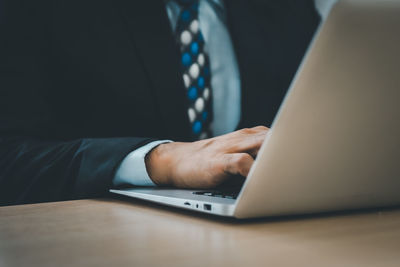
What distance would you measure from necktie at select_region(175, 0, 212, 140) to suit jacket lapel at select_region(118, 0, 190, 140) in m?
0.07

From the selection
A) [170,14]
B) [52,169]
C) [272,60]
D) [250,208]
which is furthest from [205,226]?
[272,60]

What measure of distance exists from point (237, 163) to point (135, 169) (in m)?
0.22

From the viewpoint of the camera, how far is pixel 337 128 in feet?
1.14

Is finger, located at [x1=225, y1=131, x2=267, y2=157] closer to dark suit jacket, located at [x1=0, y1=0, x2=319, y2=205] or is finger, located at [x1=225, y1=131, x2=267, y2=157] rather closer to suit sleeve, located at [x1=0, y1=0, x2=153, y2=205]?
suit sleeve, located at [x1=0, y1=0, x2=153, y2=205]

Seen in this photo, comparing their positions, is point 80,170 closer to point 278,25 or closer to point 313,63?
point 313,63

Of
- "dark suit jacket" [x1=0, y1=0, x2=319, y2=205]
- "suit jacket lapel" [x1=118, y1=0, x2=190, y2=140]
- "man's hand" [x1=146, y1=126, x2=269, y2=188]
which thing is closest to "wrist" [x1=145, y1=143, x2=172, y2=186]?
"man's hand" [x1=146, y1=126, x2=269, y2=188]

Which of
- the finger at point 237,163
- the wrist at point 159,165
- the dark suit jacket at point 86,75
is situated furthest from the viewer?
the dark suit jacket at point 86,75

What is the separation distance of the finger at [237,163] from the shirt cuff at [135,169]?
0.18 metres

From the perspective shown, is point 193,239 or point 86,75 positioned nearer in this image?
point 193,239

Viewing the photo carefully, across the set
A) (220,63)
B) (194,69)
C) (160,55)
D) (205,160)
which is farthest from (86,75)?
(205,160)

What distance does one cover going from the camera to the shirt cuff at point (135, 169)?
0.66m

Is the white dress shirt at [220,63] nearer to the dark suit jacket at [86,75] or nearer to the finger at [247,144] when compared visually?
the dark suit jacket at [86,75]

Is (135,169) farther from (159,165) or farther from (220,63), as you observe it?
(220,63)

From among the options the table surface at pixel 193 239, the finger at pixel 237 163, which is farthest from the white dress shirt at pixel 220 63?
the table surface at pixel 193 239
